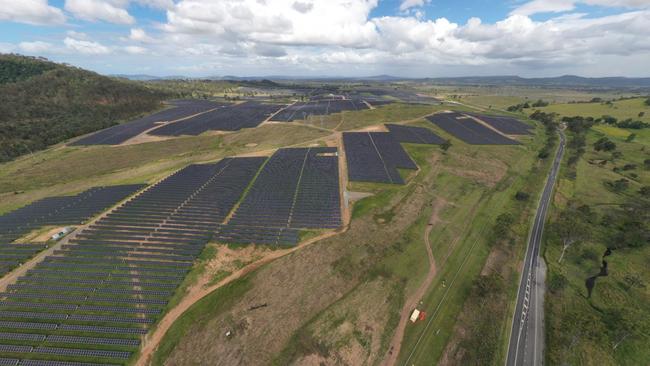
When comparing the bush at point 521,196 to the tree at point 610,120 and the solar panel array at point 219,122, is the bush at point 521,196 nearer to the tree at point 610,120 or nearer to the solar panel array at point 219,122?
the solar panel array at point 219,122

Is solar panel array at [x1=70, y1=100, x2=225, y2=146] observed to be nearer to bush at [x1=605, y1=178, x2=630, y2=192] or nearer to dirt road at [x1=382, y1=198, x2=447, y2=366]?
dirt road at [x1=382, y1=198, x2=447, y2=366]

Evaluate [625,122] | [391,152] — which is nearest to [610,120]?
[625,122]

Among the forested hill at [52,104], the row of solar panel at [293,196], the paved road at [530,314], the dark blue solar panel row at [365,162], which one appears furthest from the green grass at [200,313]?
the forested hill at [52,104]

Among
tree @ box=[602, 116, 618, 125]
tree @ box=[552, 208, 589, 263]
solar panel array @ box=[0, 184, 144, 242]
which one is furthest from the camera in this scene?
tree @ box=[602, 116, 618, 125]

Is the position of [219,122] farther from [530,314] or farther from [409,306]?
[530,314]

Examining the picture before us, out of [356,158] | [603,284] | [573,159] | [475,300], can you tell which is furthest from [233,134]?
[573,159]

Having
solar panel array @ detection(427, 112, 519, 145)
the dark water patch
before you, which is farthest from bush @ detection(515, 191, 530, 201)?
solar panel array @ detection(427, 112, 519, 145)
